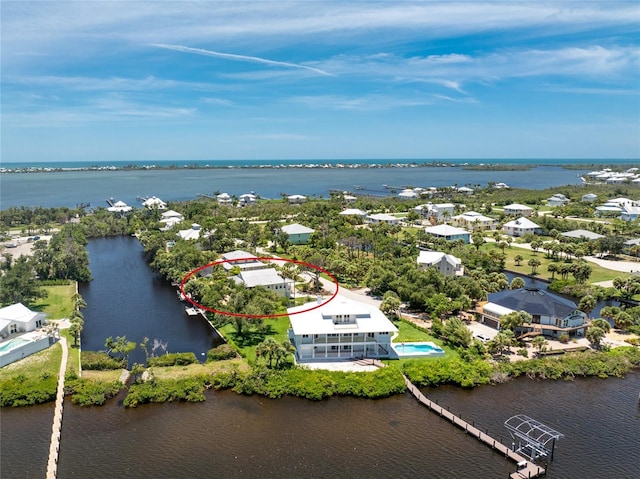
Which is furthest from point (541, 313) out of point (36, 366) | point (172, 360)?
point (36, 366)

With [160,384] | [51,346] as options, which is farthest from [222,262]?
[160,384]

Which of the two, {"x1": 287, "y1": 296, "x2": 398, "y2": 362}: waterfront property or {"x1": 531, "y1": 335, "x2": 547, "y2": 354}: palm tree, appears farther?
{"x1": 531, "y1": 335, "x2": 547, "y2": 354}: palm tree

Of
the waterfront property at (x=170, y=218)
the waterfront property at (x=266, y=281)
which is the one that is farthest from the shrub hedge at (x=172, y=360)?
the waterfront property at (x=170, y=218)

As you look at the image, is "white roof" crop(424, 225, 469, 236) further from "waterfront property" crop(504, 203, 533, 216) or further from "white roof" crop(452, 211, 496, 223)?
"waterfront property" crop(504, 203, 533, 216)

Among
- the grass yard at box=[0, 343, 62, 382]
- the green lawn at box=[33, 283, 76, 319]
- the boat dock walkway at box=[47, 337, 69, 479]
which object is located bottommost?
the boat dock walkway at box=[47, 337, 69, 479]

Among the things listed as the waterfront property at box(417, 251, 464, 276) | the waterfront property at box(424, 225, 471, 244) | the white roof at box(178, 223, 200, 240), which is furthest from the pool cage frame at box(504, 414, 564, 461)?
the white roof at box(178, 223, 200, 240)

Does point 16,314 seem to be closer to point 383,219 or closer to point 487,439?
point 487,439

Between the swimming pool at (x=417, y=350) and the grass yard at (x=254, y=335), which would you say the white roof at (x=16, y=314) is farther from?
the swimming pool at (x=417, y=350)
